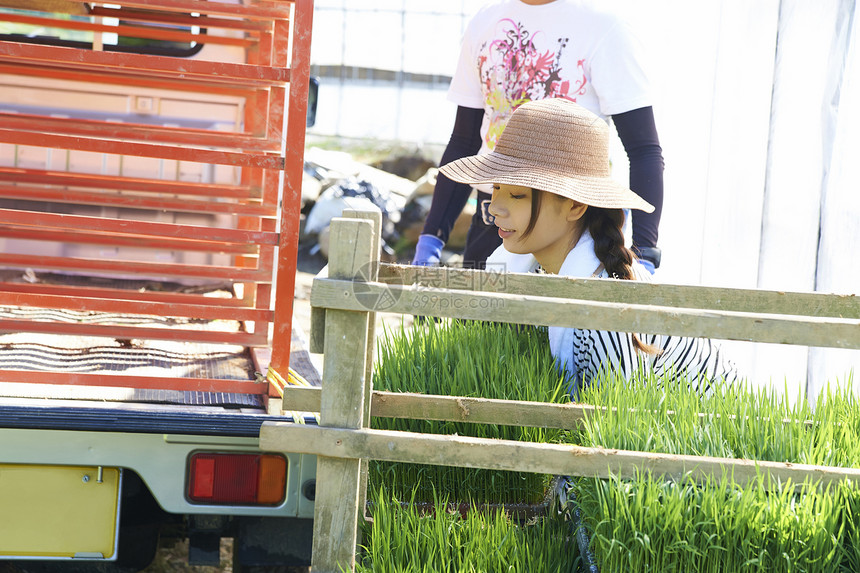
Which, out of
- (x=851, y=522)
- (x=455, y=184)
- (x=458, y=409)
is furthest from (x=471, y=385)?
(x=455, y=184)

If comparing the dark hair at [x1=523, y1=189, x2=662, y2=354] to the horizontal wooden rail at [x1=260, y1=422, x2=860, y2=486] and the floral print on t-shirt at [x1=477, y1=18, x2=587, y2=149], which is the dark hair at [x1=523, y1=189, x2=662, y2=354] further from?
the floral print on t-shirt at [x1=477, y1=18, x2=587, y2=149]

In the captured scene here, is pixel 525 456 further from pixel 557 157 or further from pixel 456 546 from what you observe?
pixel 557 157

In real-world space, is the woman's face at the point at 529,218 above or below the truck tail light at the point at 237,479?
above

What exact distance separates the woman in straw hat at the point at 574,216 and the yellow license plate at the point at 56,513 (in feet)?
4.07

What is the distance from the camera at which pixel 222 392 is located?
246 centimetres

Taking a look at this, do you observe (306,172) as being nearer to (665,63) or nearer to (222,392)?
(665,63)

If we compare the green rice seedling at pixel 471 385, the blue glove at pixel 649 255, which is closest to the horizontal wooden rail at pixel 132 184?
the green rice seedling at pixel 471 385

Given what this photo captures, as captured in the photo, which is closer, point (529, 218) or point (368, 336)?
point (368, 336)

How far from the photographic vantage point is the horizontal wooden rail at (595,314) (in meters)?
1.59

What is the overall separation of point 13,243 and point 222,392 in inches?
101

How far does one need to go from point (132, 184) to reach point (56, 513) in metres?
2.07

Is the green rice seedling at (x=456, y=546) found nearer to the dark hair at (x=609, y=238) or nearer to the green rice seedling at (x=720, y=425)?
the green rice seedling at (x=720, y=425)

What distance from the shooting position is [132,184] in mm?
3760

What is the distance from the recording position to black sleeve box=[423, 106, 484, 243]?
10.8ft
